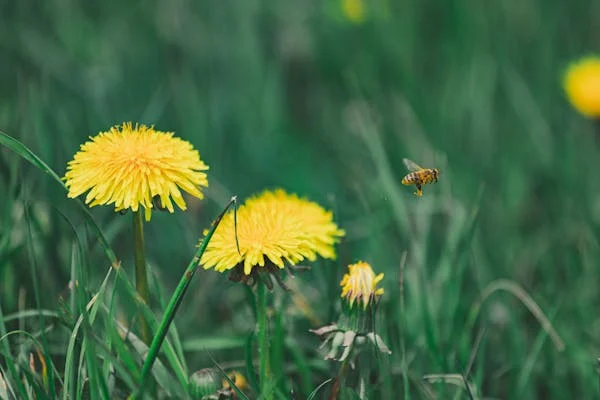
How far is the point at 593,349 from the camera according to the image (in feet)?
4.54

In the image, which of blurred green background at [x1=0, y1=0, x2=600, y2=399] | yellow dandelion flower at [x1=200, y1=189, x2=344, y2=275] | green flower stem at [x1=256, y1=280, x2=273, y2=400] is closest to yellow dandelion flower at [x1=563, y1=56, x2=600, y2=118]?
blurred green background at [x1=0, y1=0, x2=600, y2=399]

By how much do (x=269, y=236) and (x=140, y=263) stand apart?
0.17m

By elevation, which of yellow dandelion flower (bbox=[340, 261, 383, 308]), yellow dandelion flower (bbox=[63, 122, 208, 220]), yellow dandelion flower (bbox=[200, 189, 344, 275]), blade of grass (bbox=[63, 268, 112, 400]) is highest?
yellow dandelion flower (bbox=[63, 122, 208, 220])

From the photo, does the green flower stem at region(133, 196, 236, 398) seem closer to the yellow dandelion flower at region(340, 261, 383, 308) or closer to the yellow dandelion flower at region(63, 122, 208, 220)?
the yellow dandelion flower at region(63, 122, 208, 220)

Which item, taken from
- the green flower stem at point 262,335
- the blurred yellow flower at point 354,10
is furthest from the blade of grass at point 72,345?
the blurred yellow flower at point 354,10

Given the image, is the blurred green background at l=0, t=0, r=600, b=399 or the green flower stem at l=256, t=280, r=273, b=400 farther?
the blurred green background at l=0, t=0, r=600, b=399

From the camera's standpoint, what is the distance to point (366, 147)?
1966 millimetres

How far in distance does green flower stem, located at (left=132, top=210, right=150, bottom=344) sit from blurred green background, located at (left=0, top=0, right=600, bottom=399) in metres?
0.15

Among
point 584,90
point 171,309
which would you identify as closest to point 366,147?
point 584,90

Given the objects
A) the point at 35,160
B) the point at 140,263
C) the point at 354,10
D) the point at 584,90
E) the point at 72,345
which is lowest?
the point at 72,345

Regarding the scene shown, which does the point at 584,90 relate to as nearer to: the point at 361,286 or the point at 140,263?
the point at 361,286

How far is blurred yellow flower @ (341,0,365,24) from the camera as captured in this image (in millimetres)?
2439

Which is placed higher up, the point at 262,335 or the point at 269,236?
the point at 269,236

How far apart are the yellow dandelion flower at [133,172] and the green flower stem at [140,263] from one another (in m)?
0.03
